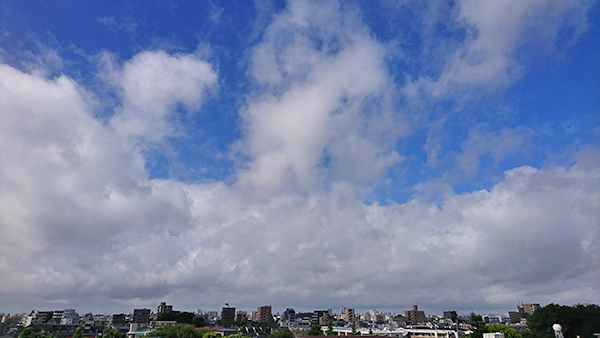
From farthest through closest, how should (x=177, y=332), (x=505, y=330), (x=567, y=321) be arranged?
(x=177, y=332)
(x=505, y=330)
(x=567, y=321)

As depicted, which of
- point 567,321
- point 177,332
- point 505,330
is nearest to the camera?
point 567,321

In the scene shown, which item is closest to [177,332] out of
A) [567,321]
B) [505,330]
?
[505,330]

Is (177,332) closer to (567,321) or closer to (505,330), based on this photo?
(505,330)

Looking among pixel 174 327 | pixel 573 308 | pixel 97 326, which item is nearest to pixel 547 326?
pixel 573 308

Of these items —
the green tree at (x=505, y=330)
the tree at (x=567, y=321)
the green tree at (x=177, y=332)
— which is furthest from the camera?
the green tree at (x=177, y=332)

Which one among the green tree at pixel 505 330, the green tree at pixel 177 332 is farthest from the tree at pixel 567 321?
the green tree at pixel 177 332

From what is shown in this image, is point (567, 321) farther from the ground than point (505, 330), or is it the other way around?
point (567, 321)

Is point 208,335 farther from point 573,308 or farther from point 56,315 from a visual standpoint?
point 56,315

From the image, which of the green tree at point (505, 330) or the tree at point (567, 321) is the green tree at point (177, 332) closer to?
Result: the green tree at point (505, 330)

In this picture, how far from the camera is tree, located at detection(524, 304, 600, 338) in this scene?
77.5 m

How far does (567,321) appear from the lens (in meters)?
80.1

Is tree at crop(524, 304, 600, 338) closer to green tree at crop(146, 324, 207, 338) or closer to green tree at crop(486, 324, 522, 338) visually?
green tree at crop(486, 324, 522, 338)

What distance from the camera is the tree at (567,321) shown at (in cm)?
7750

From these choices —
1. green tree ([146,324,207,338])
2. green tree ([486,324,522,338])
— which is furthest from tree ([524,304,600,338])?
green tree ([146,324,207,338])
